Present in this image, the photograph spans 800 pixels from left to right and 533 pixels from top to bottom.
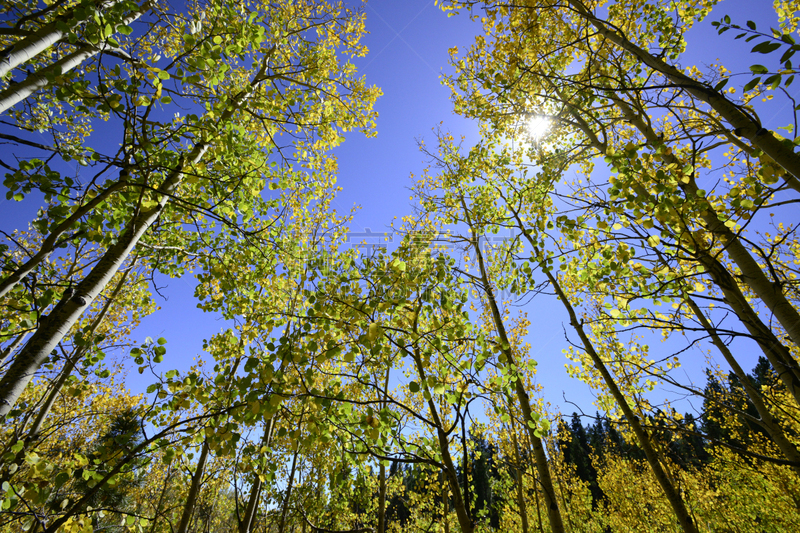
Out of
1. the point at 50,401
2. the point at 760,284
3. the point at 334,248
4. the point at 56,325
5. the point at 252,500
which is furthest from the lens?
the point at 334,248

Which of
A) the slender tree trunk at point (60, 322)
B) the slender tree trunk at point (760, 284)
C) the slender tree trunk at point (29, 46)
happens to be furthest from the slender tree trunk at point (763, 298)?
the slender tree trunk at point (29, 46)

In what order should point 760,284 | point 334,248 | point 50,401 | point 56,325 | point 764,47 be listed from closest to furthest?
point 764,47, point 56,325, point 760,284, point 50,401, point 334,248

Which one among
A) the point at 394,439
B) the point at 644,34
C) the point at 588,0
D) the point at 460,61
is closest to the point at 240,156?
the point at 394,439

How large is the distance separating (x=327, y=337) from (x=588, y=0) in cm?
537

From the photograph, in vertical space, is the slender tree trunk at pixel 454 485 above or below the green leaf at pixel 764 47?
below

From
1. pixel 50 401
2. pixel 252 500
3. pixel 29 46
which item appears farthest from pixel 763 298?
pixel 50 401

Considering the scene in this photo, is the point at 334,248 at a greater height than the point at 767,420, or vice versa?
the point at 334,248

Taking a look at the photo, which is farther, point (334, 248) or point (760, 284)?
point (334, 248)

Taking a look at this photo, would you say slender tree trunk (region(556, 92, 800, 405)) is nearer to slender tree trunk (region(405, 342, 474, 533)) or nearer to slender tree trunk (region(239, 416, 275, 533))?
slender tree trunk (region(405, 342, 474, 533))

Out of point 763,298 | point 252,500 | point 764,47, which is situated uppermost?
point 764,47

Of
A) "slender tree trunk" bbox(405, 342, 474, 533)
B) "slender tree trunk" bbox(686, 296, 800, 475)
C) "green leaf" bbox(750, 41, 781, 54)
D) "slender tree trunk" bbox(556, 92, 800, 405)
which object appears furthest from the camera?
"slender tree trunk" bbox(686, 296, 800, 475)

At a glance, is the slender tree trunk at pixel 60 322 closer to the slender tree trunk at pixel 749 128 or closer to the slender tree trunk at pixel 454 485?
the slender tree trunk at pixel 454 485

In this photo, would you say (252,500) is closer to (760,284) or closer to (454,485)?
(454,485)

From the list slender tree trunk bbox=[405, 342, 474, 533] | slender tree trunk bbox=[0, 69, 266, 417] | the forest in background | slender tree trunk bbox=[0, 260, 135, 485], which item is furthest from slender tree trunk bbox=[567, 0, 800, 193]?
slender tree trunk bbox=[0, 260, 135, 485]
